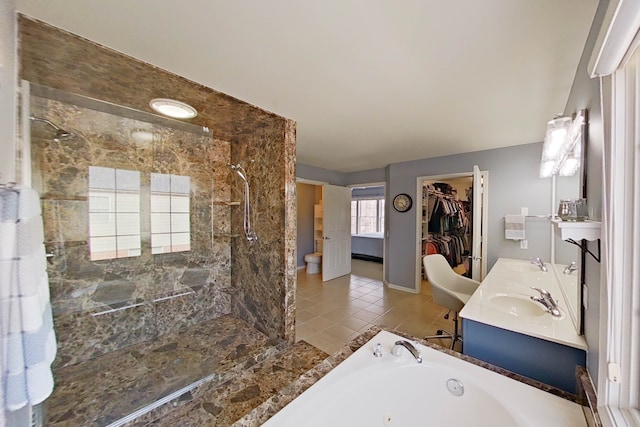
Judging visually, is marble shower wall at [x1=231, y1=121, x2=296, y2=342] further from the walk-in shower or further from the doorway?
the doorway

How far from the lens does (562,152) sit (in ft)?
5.29

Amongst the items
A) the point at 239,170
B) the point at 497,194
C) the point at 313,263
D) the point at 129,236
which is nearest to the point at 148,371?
the point at 129,236

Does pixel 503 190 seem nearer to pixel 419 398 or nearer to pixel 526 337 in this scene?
pixel 526 337

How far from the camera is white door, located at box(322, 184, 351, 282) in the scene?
462cm

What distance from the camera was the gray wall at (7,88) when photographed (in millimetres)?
829

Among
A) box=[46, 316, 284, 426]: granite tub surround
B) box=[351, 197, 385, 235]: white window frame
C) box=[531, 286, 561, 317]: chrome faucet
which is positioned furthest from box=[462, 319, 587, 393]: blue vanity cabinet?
box=[351, 197, 385, 235]: white window frame

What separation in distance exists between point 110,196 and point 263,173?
52.8 inches

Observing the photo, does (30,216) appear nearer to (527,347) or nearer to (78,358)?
(78,358)

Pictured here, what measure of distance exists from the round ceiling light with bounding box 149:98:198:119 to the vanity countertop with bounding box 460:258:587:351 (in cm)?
261

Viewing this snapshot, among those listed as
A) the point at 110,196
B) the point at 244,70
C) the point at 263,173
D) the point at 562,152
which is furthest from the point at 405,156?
the point at 110,196

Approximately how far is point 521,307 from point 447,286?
1.10m

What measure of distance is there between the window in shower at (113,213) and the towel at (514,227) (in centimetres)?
427

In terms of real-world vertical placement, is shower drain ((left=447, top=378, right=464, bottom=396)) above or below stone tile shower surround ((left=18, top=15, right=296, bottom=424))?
below

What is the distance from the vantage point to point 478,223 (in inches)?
98.8
